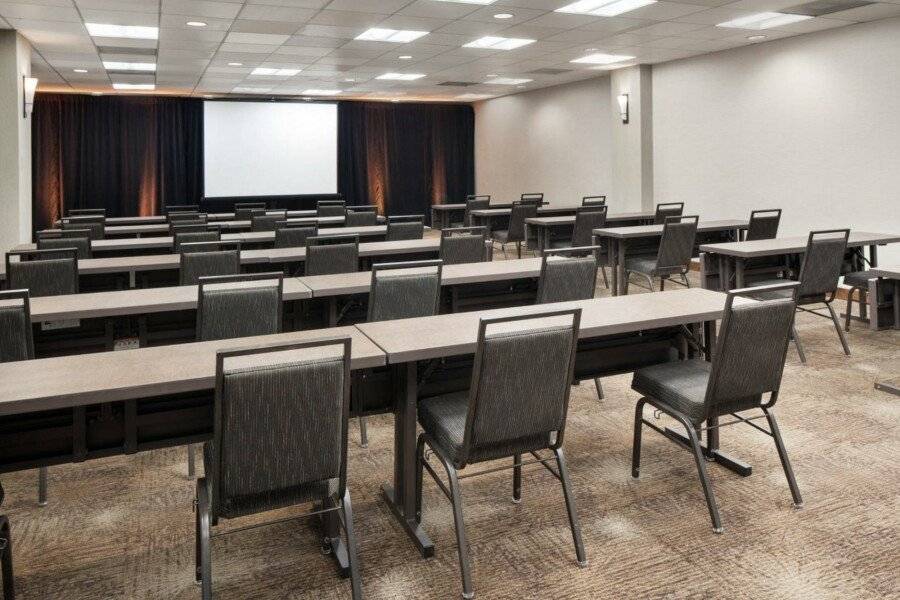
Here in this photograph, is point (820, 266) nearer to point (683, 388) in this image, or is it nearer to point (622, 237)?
point (622, 237)

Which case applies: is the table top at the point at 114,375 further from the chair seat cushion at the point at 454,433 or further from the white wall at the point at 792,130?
the white wall at the point at 792,130

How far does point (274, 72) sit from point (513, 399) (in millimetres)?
9535

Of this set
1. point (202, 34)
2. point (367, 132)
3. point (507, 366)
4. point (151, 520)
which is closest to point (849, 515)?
point (507, 366)

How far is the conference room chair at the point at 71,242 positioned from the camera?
19.1ft

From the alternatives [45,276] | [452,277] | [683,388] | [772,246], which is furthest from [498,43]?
[683,388]

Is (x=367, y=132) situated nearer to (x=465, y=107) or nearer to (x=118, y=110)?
(x=465, y=107)

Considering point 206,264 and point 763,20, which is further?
point 763,20

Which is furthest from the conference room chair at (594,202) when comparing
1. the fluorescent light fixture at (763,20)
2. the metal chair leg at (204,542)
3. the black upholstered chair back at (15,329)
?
the metal chair leg at (204,542)

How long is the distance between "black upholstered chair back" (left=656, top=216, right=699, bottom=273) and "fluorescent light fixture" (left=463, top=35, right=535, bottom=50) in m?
3.00

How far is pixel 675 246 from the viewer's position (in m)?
6.54

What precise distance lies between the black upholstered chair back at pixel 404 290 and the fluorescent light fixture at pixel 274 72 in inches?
301

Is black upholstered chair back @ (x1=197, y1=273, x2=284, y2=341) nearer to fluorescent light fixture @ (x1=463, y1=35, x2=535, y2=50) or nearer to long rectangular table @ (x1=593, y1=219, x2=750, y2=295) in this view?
long rectangular table @ (x1=593, y1=219, x2=750, y2=295)

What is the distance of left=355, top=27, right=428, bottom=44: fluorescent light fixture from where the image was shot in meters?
7.56

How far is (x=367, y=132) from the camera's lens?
1571 centimetres
